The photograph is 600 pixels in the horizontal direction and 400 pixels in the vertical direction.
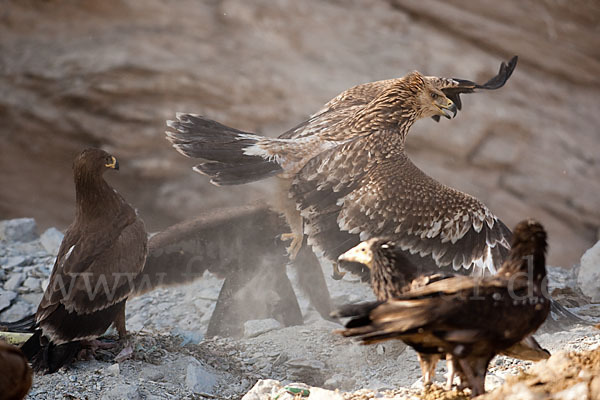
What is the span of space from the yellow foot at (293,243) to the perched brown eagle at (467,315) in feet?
8.13

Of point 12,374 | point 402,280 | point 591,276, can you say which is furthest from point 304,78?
point 12,374

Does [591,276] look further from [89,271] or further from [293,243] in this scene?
[89,271]

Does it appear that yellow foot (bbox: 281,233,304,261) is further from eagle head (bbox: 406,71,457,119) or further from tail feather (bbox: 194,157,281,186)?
eagle head (bbox: 406,71,457,119)

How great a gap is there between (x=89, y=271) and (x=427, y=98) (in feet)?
9.19

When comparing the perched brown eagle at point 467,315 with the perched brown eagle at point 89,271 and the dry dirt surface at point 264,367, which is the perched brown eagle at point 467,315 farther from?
the perched brown eagle at point 89,271

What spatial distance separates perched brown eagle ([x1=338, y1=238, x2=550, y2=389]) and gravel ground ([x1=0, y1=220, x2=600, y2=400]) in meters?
0.13

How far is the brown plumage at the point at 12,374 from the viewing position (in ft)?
8.89

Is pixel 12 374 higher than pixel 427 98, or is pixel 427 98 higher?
pixel 427 98

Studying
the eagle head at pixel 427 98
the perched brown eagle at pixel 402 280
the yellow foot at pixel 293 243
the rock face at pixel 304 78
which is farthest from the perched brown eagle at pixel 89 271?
the rock face at pixel 304 78

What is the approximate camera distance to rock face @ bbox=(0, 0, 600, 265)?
31.3ft

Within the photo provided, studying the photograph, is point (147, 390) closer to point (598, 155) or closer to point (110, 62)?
point (110, 62)

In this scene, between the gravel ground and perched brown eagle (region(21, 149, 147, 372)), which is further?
perched brown eagle (region(21, 149, 147, 372))

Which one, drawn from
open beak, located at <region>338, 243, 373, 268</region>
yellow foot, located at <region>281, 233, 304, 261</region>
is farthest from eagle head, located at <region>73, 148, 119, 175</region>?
open beak, located at <region>338, 243, 373, 268</region>

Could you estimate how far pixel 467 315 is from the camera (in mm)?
2775
